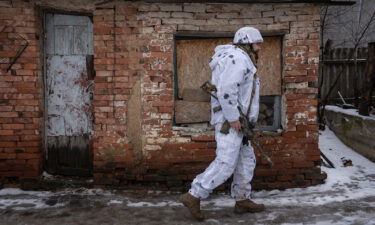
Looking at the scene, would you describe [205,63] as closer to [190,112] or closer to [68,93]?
[190,112]

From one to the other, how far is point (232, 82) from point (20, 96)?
287 centimetres

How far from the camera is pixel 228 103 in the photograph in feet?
11.9

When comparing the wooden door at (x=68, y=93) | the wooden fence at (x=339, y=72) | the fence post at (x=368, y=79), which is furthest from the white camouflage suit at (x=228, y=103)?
the wooden fence at (x=339, y=72)

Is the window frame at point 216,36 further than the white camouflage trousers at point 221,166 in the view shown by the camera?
Yes

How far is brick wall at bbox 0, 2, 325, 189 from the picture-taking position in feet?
15.7

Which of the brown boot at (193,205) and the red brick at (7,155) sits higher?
the red brick at (7,155)

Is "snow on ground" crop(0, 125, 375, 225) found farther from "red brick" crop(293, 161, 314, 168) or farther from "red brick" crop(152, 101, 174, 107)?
"red brick" crop(152, 101, 174, 107)

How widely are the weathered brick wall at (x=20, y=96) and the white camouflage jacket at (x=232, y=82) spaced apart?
2435 mm

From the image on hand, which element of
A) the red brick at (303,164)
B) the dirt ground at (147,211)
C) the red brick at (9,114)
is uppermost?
the red brick at (9,114)

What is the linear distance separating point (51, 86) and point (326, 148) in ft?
15.9

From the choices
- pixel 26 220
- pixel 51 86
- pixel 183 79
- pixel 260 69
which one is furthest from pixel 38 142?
pixel 260 69

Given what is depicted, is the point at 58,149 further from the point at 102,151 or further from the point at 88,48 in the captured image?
the point at 88,48

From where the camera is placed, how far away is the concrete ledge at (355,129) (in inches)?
239

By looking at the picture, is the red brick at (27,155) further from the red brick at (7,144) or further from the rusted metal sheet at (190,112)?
the rusted metal sheet at (190,112)
